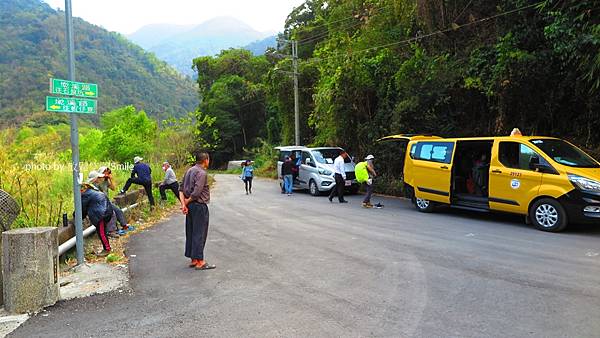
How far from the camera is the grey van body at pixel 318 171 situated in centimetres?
1720

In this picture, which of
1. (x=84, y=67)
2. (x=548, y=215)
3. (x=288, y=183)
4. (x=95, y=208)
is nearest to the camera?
(x=95, y=208)

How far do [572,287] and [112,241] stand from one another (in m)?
7.62

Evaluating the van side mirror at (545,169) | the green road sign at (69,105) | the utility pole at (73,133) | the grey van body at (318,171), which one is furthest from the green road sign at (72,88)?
the grey van body at (318,171)

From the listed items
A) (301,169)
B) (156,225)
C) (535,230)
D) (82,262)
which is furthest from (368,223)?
(301,169)

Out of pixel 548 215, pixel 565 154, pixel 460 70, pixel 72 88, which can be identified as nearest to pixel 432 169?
pixel 565 154

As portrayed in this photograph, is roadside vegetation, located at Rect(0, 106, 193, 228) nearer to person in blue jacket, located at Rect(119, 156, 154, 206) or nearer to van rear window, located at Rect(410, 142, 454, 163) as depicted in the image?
person in blue jacket, located at Rect(119, 156, 154, 206)

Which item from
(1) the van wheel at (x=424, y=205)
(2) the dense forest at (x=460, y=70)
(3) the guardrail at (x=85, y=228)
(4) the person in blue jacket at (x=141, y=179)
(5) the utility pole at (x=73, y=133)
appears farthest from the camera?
(4) the person in blue jacket at (x=141, y=179)

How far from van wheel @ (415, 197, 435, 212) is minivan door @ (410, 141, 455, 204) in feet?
0.53

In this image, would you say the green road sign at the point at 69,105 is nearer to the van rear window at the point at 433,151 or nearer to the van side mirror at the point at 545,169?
the van rear window at the point at 433,151

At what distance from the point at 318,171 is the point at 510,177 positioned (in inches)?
331

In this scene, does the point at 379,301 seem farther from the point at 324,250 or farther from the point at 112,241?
the point at 112,241

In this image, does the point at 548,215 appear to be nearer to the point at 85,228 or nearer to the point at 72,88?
the point at 72,88

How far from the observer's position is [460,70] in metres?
14.5

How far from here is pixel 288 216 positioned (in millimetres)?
12000
